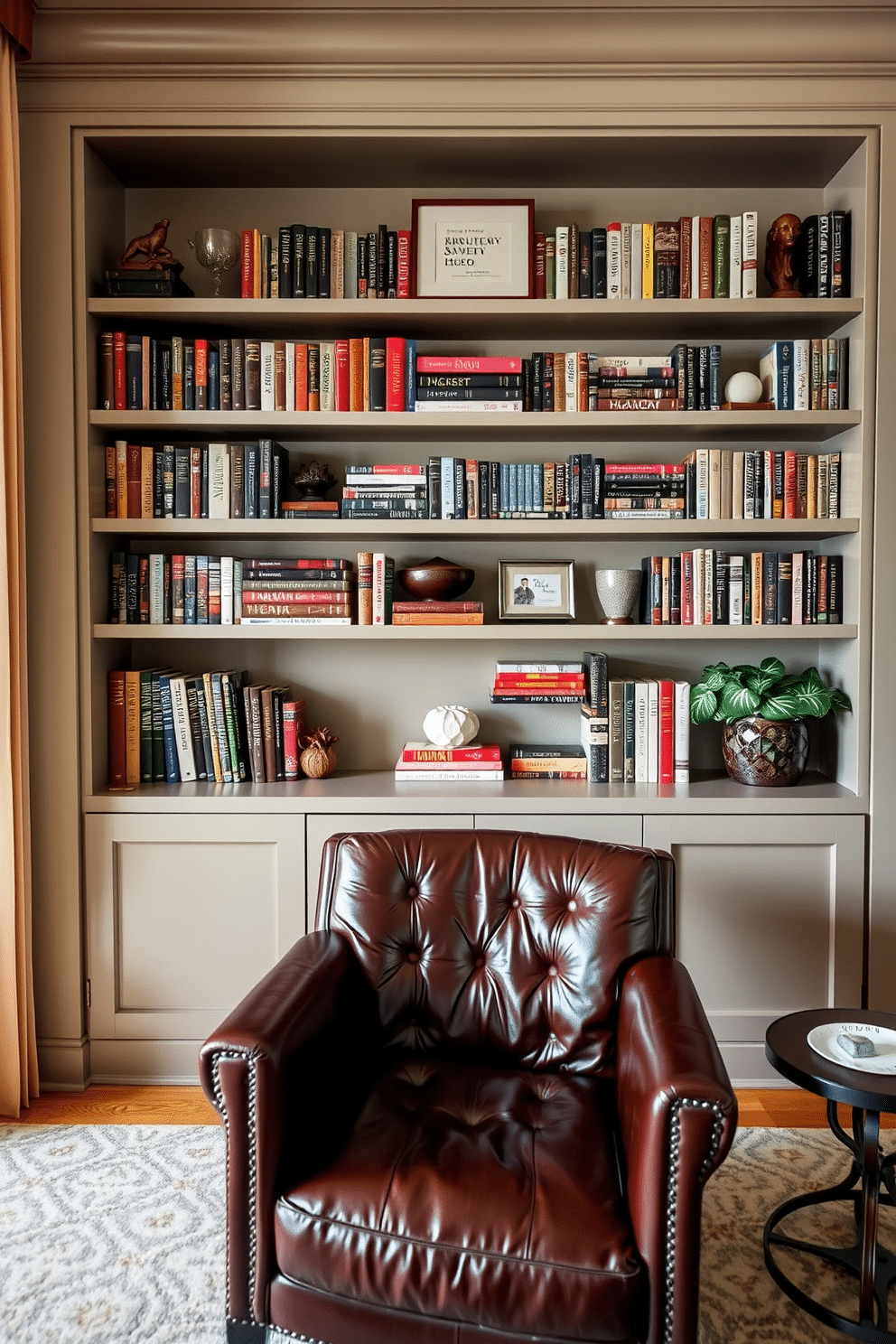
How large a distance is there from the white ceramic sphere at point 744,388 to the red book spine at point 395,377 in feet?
3.07

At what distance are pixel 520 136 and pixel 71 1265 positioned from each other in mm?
2811

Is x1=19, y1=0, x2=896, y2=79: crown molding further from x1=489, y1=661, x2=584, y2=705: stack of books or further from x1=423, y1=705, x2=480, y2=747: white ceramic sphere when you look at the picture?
x1=423, y1=705, x2=480, y2=747: white ceramic sphere

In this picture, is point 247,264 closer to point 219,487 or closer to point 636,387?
A: point 219,487

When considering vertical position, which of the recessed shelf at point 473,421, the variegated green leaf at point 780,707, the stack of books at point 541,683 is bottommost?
the variegated green leaf at point 780,707

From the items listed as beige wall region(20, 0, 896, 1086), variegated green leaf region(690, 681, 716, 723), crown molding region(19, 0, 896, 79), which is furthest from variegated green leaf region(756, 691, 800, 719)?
crown molding region(19, 0, 896, 79)

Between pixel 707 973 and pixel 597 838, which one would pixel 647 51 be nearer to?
pixel 597 838

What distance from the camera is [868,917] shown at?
2.53 metres

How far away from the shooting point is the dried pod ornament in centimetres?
272

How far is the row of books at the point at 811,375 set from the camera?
2.60 m

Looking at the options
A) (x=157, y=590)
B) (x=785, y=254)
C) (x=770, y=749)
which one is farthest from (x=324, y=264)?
(x=770, y=749)

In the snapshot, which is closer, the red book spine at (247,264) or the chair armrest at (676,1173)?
the chair armrest at (676,1173)

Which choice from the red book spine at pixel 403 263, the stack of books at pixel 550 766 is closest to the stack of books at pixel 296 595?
the stack of books at pixel 550 766

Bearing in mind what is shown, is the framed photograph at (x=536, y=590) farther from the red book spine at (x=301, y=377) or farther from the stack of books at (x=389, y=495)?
the red book spine at (x=301, y=377)

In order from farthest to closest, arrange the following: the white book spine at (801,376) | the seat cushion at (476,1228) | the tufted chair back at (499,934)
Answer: the white book spine at (801,376) < the tufted chair back at (499,934) < the seat cushion at (476,1228)
